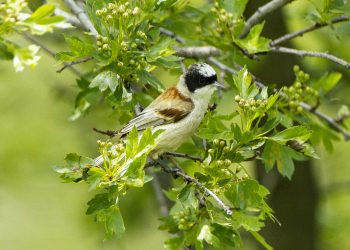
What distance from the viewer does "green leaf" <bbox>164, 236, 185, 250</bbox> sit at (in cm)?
420

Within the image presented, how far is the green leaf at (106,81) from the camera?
13.9 ft

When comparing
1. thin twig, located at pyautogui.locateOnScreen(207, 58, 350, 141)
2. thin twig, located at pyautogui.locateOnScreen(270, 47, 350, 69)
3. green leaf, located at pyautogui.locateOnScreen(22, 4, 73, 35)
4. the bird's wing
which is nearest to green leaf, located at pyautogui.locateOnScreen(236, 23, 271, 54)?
thin twig, located at pyautogui.locateOnScreen(270, 47, 350, 69)

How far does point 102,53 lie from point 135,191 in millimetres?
4439

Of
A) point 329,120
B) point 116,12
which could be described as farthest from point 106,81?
point 329,120

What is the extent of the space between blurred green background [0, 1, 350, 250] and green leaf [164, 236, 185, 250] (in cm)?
206

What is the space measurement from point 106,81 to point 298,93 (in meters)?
1.59

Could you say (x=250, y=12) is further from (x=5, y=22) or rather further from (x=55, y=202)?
(x=55, y=202)

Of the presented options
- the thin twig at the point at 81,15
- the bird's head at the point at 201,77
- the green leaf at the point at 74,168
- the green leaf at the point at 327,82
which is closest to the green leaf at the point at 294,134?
the green leaf at the point at 74,168

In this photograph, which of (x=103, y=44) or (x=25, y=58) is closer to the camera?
(x=25, y=58)

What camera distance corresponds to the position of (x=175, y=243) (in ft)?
13.8

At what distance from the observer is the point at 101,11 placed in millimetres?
4039

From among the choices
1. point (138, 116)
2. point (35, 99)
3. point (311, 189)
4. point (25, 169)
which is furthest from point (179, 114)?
point (35, 99)

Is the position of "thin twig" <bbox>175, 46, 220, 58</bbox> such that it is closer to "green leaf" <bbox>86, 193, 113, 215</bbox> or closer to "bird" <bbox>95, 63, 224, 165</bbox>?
"bird" <bbox>95, 63, 224, 165</bbox>

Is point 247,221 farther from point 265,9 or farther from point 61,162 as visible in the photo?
point 61,162
